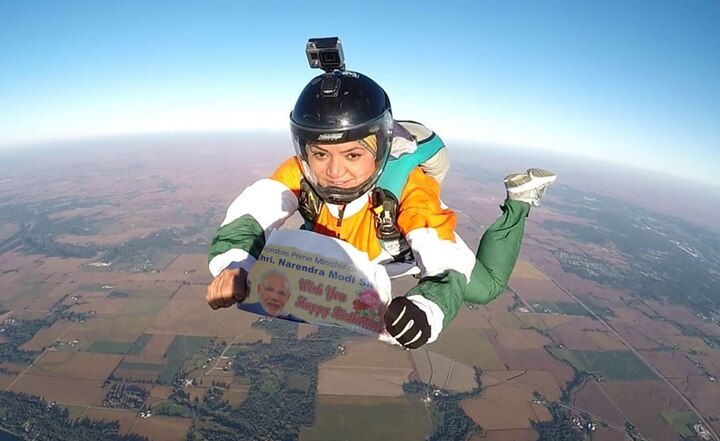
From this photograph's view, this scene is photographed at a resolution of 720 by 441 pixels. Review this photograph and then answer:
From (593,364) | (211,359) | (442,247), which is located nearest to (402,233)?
(442,247)

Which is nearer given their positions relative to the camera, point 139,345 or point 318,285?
point 318,285

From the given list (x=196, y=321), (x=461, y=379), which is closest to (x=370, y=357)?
(x=461, y=379)

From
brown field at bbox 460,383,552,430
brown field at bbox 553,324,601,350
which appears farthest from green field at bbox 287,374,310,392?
brown field at bbox 553,324,601,350

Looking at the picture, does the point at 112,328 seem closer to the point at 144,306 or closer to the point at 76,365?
the point at 144,306

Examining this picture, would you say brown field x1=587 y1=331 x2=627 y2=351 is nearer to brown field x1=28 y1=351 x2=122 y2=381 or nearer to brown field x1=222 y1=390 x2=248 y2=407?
brown field x1=222 y1=390 x2=248 y2=407

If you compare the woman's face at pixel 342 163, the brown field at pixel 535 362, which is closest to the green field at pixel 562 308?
the brown field at pixel 535 362

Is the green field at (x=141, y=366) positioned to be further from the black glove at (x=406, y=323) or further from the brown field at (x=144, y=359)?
the black glove at (x=406, y=323)
